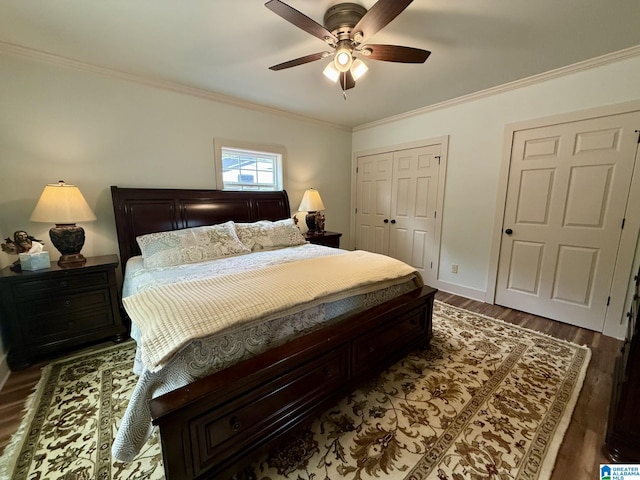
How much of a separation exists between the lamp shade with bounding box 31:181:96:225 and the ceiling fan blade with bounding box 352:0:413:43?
2505 mm

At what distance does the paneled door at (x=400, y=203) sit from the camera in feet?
11.8

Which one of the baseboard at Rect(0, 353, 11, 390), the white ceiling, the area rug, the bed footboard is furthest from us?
the baseboard at Rect(0, 353, 11, 390)

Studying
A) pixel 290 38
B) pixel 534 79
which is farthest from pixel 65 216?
pixel 534 79

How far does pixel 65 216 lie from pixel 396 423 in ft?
9.31

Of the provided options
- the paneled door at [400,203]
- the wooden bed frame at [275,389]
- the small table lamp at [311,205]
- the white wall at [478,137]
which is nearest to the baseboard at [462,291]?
the white wall at [478,137]

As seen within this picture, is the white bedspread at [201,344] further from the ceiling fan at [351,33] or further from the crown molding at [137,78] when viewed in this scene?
the crown molding at [137,78]

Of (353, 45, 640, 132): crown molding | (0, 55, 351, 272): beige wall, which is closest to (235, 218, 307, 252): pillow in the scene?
(0, 55, 351, 272): beige wall

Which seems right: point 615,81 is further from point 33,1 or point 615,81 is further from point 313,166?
point 33,1

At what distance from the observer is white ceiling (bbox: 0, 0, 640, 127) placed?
1647mm

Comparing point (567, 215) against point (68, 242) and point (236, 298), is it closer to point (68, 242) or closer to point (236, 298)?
point (236, 298)

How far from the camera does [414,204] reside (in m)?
3.75

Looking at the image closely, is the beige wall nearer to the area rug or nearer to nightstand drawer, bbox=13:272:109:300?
nightstand drawer, bbox=13:272:109:300

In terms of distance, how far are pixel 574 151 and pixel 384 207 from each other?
2.20 m

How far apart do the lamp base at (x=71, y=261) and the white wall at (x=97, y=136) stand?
0.28 m
